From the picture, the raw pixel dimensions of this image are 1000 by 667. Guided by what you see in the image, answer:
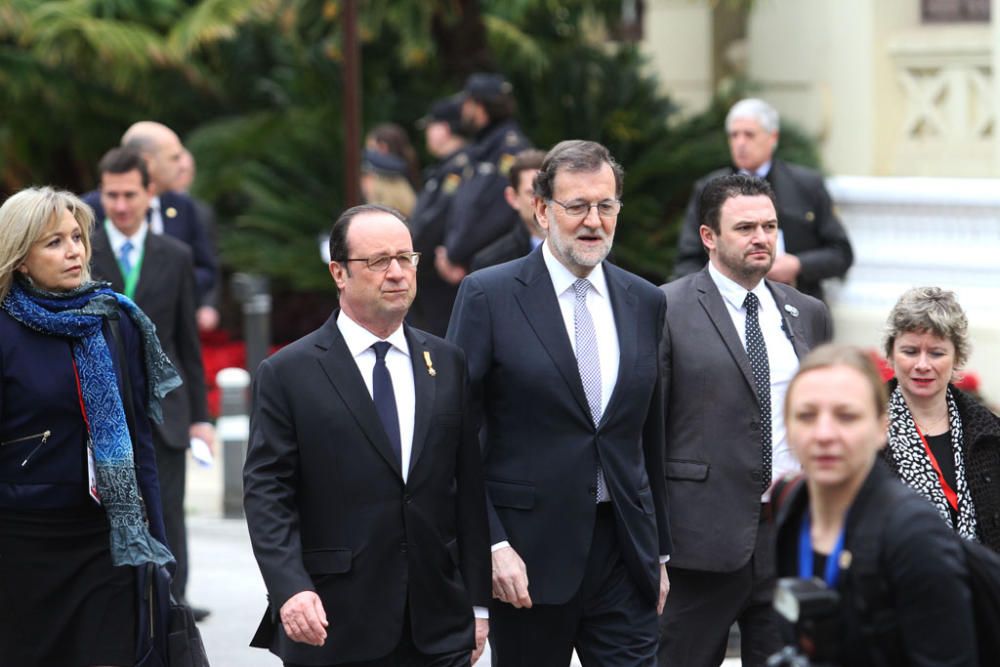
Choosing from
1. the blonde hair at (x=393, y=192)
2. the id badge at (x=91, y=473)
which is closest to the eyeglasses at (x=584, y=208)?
the id badge at (x=91, y=473)

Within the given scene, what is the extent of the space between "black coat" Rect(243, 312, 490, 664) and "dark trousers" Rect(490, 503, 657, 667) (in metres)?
0.43

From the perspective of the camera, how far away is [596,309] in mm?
5898

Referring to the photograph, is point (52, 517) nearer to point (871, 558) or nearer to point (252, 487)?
point (252, 487)

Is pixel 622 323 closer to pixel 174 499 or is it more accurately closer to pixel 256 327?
pixel 174 499

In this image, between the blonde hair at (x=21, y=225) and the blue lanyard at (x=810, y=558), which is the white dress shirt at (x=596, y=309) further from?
the blue lanyard at (x=810, y=558)

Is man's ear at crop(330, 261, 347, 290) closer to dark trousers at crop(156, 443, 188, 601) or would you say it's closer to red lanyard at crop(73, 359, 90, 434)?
red lanyard at crop(73, 359, 90, 434)

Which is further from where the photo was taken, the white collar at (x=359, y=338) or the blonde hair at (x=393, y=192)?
the blonde hair at (x=393, y=192)

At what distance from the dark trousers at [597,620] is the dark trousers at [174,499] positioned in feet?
9.48

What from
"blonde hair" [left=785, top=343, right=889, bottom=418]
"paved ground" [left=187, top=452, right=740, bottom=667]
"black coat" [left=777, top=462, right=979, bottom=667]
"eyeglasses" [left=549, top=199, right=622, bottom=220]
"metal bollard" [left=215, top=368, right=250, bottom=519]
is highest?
"eyeglasses" [left=549, top=199, right=622, bottom=220]

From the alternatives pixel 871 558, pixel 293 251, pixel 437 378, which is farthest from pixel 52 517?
pixel 293 251

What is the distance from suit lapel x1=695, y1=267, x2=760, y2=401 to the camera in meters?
6.25

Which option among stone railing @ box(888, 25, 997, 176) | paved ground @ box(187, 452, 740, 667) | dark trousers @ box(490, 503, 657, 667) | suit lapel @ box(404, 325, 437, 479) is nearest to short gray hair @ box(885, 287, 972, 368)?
dark trousers @ box(490, 503, 657, 667)

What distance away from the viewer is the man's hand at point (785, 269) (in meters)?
8.43

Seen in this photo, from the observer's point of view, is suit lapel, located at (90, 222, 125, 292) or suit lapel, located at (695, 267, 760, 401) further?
suit lapel, located at (90, 222, 125, 292)
